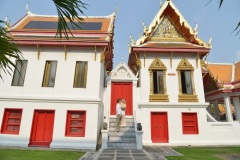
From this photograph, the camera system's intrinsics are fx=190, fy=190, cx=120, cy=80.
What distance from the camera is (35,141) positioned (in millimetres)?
9781

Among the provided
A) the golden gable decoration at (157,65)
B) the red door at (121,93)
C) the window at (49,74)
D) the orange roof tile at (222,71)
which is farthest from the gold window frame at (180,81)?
the window at (49,74)

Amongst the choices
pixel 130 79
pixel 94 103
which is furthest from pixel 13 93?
pixel 130 79

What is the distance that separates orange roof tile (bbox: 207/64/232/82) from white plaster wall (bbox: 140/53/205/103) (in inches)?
168

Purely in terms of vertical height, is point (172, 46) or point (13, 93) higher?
point (172, 46)

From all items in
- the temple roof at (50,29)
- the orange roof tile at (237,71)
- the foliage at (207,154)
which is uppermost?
the temple roof at (50,29)

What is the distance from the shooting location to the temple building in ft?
32.1

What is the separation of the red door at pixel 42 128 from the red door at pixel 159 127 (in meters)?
5.60

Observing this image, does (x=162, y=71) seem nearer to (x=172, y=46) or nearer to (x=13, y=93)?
(x=172, y=46)

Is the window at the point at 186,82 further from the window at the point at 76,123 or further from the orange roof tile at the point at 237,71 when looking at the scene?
the window at the point at 76,123

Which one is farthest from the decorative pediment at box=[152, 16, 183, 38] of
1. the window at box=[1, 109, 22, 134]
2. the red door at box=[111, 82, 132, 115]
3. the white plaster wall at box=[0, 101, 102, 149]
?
the window at box=[1, 109, 22, 134]

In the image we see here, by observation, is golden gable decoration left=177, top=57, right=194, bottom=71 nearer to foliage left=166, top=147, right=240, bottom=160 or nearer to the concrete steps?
the concrete steps

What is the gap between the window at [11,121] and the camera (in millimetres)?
9891

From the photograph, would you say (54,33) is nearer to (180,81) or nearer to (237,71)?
(180,81)

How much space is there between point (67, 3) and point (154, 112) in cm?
1017
